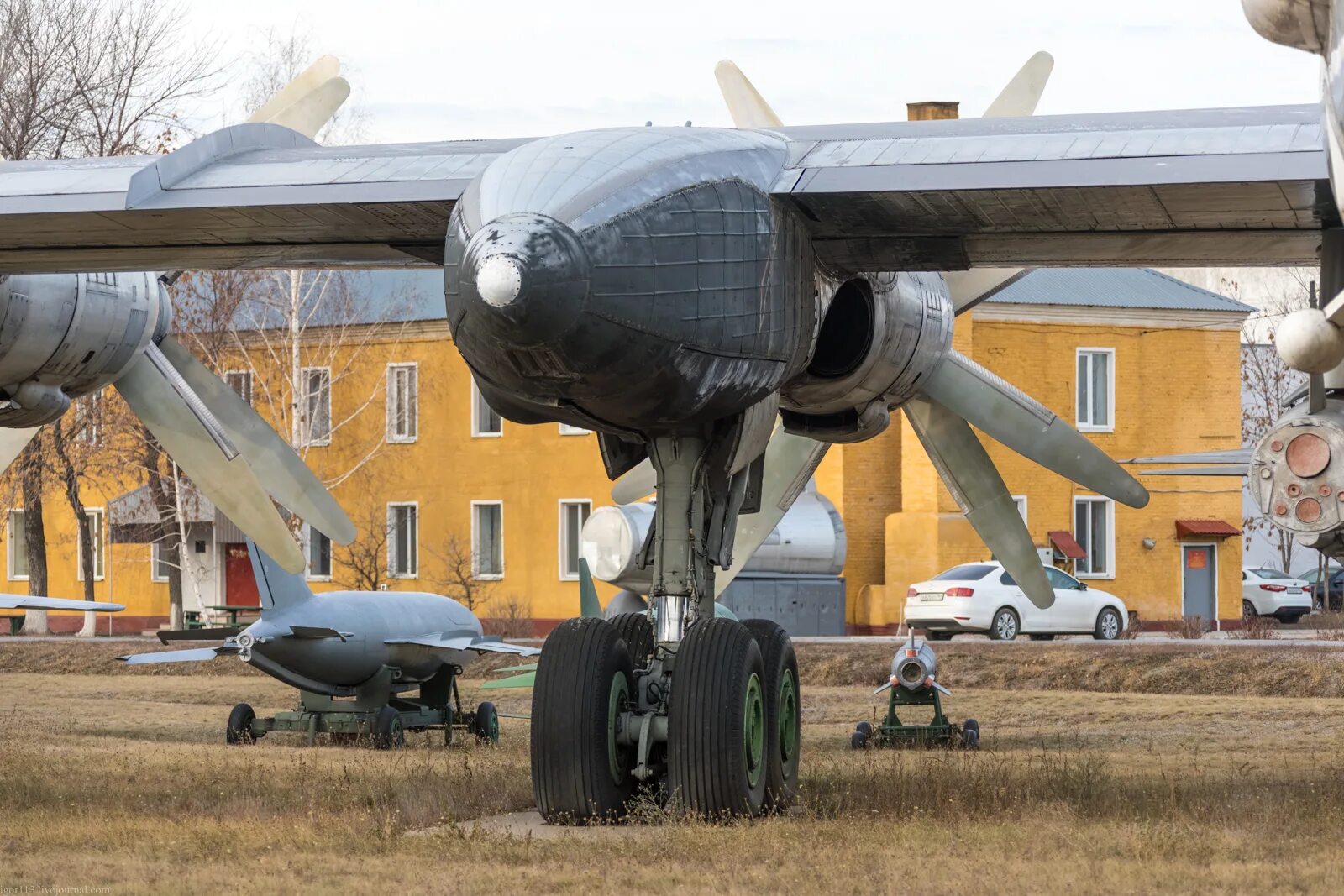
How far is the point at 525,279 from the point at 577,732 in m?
2.78

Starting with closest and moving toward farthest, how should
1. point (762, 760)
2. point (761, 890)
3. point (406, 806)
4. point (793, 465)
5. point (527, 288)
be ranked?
point (761, 890) → point (527, 288) → point (762, 760) → point (406, 806) → point (793, 465)

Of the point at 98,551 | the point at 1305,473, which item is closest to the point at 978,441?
the point at 1305,473

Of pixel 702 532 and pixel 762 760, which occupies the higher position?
pixel 702 532

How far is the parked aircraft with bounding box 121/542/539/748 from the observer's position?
65.2 feet

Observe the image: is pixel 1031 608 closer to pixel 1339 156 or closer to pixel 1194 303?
pixel 1194 303

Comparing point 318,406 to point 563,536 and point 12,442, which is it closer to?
point 563,536

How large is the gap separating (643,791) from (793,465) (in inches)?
189

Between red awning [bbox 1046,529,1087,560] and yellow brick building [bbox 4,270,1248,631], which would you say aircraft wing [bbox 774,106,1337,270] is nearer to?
yellow brick building [bbox 4,270,1248,631]

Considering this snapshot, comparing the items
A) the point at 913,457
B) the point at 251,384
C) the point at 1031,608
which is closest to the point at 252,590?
the point at 251,384

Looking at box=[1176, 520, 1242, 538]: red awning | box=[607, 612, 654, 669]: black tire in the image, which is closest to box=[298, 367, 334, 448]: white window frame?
box=[1176, 520, 1242, 538]: red awning

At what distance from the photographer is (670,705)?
10406mm

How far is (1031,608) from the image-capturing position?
3475cm

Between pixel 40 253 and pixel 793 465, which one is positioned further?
pixel 793 465

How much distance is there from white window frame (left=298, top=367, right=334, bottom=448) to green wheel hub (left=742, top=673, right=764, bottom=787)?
Result: 102 ft
